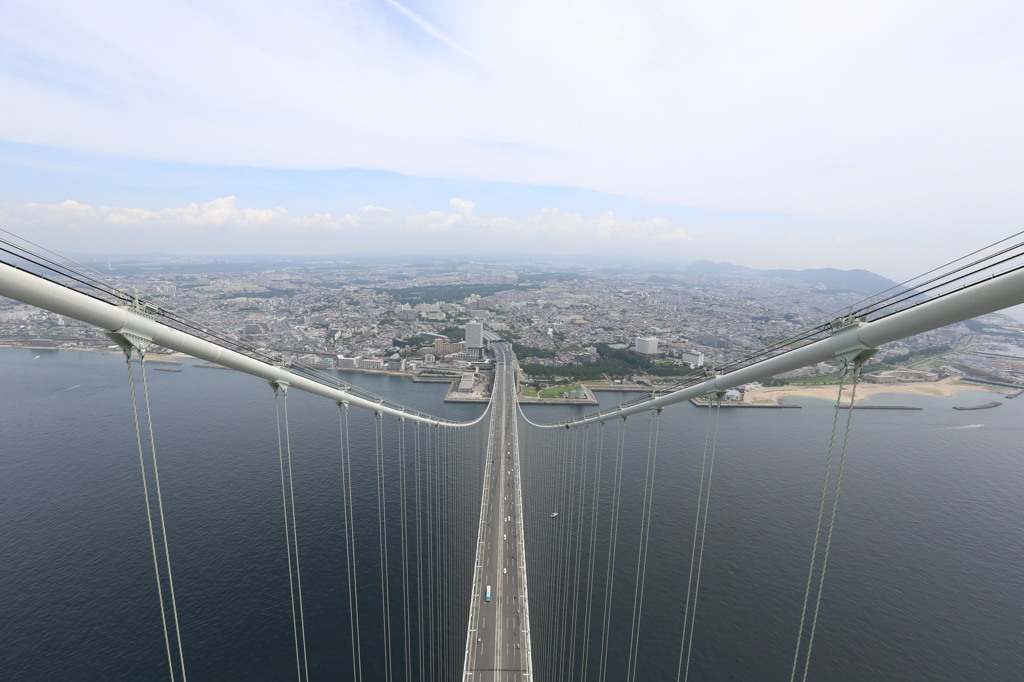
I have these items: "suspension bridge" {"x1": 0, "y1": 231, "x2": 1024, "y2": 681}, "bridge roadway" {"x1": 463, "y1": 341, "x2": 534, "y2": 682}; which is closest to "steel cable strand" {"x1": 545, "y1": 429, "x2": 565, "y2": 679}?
"suspension bridge" {"x1": 0, "y1": 231, "x2": 1024, "y2": 681}

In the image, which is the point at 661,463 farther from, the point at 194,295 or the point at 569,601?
the point at 194,295

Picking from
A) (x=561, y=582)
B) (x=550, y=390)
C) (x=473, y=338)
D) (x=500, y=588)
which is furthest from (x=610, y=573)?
(x=473, y=338)

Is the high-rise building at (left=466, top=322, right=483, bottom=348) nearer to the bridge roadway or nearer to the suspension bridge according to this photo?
the suspension bridge

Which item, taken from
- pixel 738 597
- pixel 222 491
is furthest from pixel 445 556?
pixel 222 491

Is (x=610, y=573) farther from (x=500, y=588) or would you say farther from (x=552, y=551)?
(x=500, y=588)

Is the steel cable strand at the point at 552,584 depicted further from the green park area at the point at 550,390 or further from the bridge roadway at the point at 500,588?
the green park area at the point at 550,390

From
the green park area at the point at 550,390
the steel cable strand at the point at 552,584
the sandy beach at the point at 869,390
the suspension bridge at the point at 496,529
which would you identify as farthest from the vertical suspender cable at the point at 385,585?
the sandy beach at the point at 869,390
